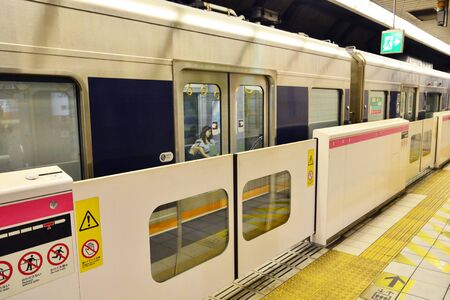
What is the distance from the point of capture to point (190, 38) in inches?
126

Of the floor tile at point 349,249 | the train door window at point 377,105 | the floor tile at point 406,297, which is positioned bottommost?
the floor tile at point 406,297

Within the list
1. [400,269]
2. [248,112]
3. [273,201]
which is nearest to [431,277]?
[400,269]

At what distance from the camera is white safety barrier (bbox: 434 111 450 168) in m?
8.03

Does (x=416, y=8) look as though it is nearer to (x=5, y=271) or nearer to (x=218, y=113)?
(x=218, y=113)

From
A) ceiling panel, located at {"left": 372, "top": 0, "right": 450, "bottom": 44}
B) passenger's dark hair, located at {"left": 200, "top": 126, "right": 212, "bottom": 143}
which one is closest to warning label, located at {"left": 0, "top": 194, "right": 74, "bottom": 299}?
passenger's dark hair, located at {"left": 200, "top": 126, "right": 212, "bottom": 143}

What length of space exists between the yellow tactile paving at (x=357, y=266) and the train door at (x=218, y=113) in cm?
138

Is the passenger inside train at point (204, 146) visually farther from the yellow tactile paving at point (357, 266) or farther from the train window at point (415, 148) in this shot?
the train window at point (415, 148)

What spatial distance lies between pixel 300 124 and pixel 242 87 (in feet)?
4.12

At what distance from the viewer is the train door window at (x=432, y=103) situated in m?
11.9

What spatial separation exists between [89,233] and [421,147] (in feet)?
22.5

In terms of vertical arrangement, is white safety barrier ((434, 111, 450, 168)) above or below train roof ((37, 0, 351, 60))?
below

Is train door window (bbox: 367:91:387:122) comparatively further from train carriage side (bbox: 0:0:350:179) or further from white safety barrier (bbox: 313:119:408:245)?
train carriage side (bbox: 0:0:350:179)

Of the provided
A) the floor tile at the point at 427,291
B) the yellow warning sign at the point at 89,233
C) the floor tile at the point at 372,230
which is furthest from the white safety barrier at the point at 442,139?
the yellow warning sign at the point at 89,233

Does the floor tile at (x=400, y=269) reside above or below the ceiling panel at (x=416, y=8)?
below
